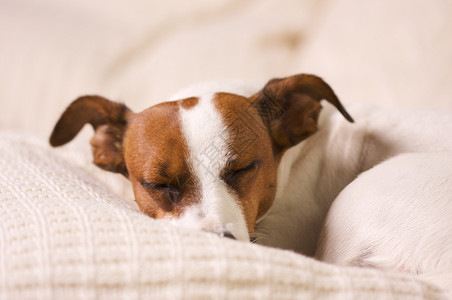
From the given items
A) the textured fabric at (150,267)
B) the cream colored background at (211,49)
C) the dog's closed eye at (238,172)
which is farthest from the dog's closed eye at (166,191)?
the cream colored background at (211,49)

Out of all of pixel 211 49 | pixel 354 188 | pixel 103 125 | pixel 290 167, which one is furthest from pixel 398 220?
pixel 211 49

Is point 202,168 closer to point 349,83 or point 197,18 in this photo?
point 349,83

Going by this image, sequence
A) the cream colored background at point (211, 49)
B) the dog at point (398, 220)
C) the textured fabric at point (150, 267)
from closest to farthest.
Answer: the textured fabric at point (150, 267)
the dog at point (398, 220)
the cream colored background at point (211, 49)

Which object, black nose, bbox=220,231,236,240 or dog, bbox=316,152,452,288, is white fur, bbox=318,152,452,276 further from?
black nose, bbox=220,231,236,240

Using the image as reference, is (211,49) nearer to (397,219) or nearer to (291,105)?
(291,105)

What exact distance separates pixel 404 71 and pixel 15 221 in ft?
6.30

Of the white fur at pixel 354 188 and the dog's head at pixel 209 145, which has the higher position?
the dog's head at pixel 209 145

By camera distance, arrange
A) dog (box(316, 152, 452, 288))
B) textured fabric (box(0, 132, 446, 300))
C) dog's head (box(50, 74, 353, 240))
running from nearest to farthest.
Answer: textured fabric (box(0, 132, 446, 300)) → dog (box(316, 152, 452, 288)) → dog's head (box(50, 74, 353, 240))

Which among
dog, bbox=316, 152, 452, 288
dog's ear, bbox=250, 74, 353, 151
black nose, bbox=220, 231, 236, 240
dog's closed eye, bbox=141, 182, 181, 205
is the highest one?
dog's ear, bbox=250, 74, 353, 151

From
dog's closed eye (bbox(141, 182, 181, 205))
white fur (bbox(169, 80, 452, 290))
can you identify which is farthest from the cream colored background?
dog's closed eye (bbox(141, 182, 181, 205))

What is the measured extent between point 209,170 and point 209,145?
0.21 feet

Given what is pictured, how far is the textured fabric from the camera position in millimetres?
834

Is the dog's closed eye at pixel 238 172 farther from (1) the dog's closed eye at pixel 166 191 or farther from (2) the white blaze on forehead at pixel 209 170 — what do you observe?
(1) the dog's closed eye at pixel 166 191

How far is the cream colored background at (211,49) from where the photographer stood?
7.64 feet
